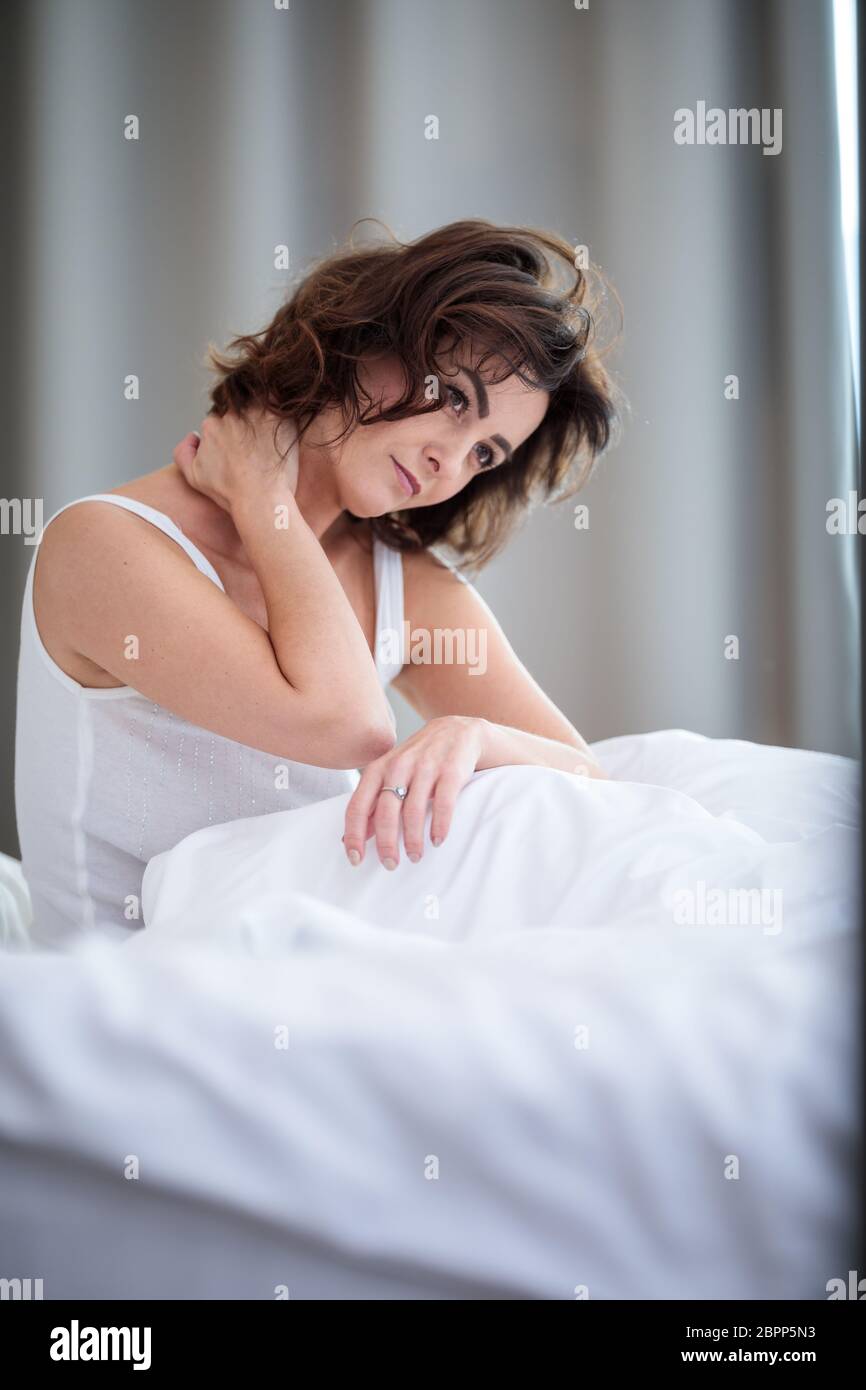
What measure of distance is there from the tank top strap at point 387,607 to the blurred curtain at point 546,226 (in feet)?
1.34

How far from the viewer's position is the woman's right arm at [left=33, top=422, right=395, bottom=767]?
2.93ft

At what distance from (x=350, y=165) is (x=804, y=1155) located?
133cm

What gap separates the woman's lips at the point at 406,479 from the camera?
44.1 inches

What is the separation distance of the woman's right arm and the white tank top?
6cm

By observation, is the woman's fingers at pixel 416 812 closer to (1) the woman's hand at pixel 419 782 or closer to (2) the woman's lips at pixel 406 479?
(1) the woman's hand at pixel 419 782

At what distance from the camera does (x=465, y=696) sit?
1.33m

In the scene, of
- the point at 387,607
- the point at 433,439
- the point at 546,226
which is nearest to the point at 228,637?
the point at 433,439

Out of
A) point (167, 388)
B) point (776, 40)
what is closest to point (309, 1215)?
point (776, 40)

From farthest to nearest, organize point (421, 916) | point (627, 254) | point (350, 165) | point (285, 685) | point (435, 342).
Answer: point (627, 254)
point (350, 165)
point (435, 342)
point (285, 685)
point (421, 916)

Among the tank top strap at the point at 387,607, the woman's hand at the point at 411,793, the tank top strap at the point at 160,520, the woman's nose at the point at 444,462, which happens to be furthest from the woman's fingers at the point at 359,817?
the tank top strap at the point at 387,607

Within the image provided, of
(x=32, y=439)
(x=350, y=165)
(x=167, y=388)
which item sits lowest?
(x=32, y=439)
